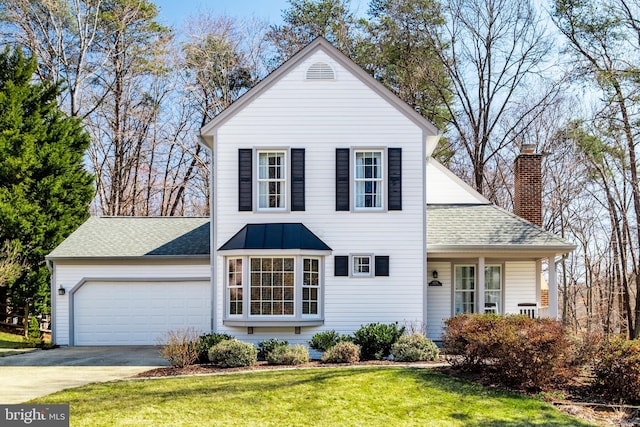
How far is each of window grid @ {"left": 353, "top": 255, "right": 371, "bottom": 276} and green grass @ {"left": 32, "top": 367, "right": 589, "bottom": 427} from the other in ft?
13.8

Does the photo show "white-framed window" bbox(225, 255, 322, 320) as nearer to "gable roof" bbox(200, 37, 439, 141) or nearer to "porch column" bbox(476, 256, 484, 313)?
"gable roof" bbox(200, 37, 439, 141)

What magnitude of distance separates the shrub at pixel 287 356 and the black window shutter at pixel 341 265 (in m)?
2.45

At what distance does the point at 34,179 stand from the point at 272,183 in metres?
11.7

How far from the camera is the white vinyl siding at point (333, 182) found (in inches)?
575

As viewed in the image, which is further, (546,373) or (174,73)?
(174,73)

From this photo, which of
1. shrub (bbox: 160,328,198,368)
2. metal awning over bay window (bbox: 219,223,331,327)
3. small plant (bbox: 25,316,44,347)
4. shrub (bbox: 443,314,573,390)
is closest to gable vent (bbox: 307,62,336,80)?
metal awning over bay window (bbox: 219,223,331,327)

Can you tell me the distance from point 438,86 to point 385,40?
356 cm

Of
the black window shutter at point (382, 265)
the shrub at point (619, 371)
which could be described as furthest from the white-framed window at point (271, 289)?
the shrub at point (619, 371)

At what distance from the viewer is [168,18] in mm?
29891

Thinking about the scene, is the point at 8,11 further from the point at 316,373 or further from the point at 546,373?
the point at 546,373

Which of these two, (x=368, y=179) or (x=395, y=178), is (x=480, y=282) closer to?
(x=395, y=178)

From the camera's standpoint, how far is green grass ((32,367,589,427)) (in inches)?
330

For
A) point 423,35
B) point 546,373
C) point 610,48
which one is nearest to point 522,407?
point 546,373

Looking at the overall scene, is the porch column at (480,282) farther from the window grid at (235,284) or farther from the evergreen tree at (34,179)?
the evergreen tree at (34,179)
